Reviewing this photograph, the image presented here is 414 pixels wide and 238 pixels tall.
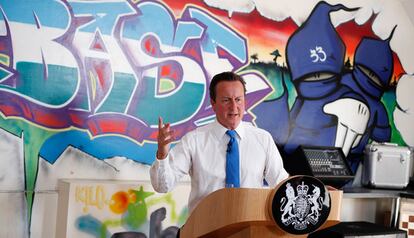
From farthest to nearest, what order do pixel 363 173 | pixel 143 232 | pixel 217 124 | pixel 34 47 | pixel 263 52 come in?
pixel 363 173 < pixel 263 52 < pixel 143 232 < pixel 34 47 < pixel 217 124

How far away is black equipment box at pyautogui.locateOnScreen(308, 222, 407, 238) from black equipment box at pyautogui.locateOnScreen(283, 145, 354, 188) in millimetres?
326

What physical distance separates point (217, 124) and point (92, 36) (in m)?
1.18

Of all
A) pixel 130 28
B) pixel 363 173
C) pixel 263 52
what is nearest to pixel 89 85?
pixel 130 28

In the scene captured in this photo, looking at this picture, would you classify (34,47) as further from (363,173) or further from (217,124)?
(363,173)

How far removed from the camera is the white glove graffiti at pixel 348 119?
4.70 m

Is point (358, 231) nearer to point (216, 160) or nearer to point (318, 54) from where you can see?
point (318, 54)

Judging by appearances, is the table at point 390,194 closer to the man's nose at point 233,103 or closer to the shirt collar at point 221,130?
the shirt collar at point 221,130

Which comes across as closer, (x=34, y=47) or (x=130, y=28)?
(x=34, y=47)

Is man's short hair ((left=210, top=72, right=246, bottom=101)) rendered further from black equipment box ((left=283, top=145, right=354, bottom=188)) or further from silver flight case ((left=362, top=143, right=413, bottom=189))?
silver flight case ((left=362, top=143, right=413, bottom=189))

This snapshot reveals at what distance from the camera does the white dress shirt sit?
2.70 m

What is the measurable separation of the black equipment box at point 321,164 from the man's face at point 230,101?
175cm

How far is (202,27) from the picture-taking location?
397 cm

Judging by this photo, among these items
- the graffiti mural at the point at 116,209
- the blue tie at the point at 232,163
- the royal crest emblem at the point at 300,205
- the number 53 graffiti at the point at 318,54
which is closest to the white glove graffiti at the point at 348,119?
the number 53 graffiti at the point at 318,54

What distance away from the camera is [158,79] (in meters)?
3.80
